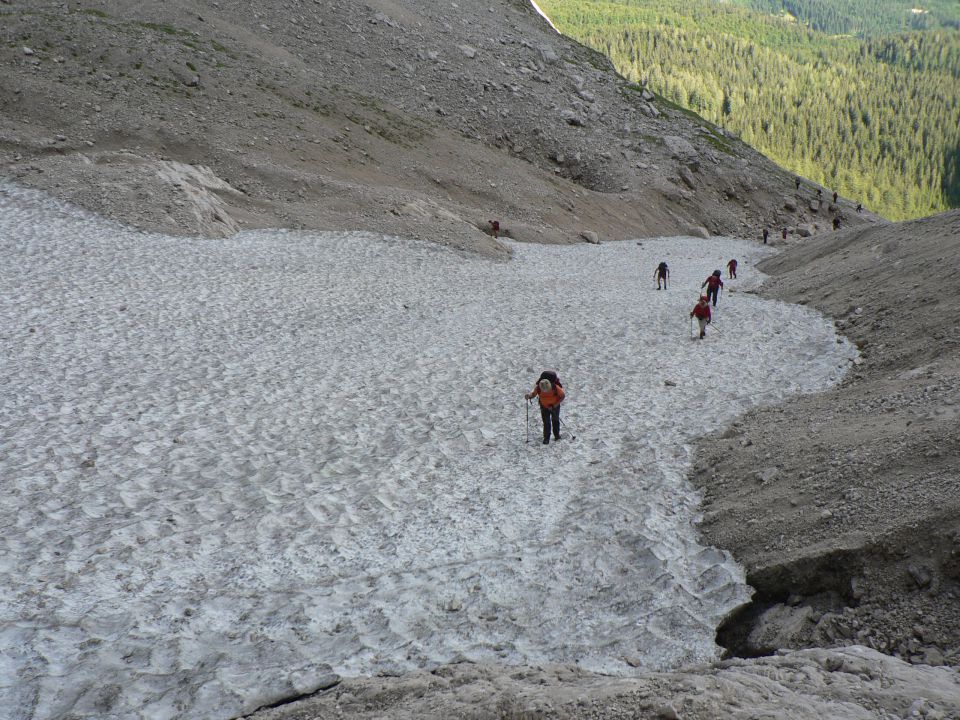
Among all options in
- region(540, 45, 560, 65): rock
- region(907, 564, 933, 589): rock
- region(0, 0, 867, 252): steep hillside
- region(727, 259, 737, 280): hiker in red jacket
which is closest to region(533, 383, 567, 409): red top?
region(907, 564, 933, 589): rock

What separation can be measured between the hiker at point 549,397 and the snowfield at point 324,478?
479 millimetres

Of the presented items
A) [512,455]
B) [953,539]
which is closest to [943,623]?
[953,539]

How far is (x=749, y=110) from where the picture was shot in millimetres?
191500

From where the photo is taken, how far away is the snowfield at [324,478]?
7.91m

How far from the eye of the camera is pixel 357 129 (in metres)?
51.2

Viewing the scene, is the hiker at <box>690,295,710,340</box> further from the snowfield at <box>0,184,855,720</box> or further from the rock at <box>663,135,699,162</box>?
the rock at <box>663,135,699,162</box>

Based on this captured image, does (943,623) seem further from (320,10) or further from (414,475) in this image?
(320,10)

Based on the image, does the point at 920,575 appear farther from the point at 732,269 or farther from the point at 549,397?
the point at 732,269

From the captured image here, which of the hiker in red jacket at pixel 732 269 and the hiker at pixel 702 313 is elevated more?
the hiker in red jacket at pixel 732 269

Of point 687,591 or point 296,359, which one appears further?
point 296,359

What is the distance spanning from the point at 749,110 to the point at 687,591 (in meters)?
212

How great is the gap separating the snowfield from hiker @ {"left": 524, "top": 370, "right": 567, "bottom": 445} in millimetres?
479

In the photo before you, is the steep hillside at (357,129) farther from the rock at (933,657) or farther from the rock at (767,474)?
the rock at (933,657)

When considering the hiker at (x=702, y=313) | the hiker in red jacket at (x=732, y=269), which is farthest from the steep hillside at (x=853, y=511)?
the hiker in red jacket at (x=732, y=269)
